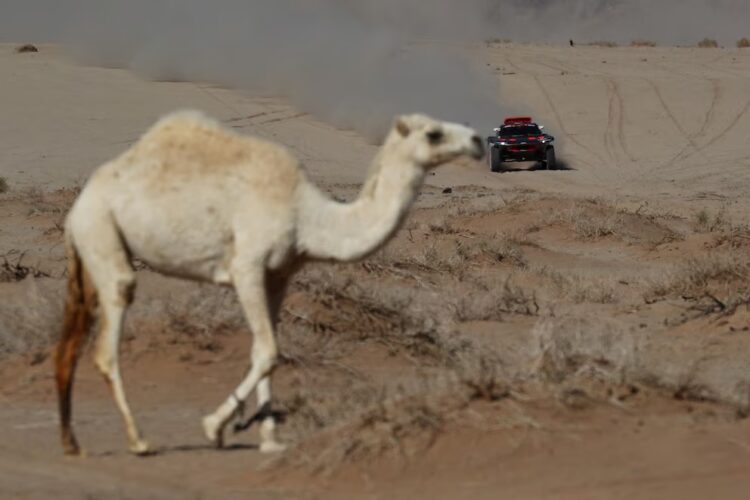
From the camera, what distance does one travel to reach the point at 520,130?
142 feet

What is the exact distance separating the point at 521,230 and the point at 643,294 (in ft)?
27.6

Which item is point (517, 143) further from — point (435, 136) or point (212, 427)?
point (212, 427)

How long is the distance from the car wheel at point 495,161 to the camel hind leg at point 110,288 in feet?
110

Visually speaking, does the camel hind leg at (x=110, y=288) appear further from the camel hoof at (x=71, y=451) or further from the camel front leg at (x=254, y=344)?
the camel front leg at (x=254, y=344)

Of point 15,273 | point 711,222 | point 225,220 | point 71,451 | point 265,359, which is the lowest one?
point 711,222

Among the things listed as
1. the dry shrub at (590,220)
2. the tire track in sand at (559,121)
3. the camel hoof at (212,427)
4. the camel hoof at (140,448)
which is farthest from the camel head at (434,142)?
the tire track in sand at (559,121)

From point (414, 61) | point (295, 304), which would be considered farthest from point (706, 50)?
point (295, 304)

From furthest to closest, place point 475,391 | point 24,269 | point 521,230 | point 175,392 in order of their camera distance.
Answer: point 521,230 → point 24,269 → point 175,392 → point 475,391

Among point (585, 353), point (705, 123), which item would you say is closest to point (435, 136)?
point (585, 353)

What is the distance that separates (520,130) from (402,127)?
33.6 meters

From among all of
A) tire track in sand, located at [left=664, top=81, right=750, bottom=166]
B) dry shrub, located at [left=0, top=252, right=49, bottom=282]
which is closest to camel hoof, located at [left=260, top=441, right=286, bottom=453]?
dry shrub, located at [left=0, top=252, right=49, bottom=282]

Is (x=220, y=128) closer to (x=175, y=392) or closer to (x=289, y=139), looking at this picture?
(x=175, y=392)

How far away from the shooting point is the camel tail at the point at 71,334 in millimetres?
10000

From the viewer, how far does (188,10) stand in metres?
67.4
